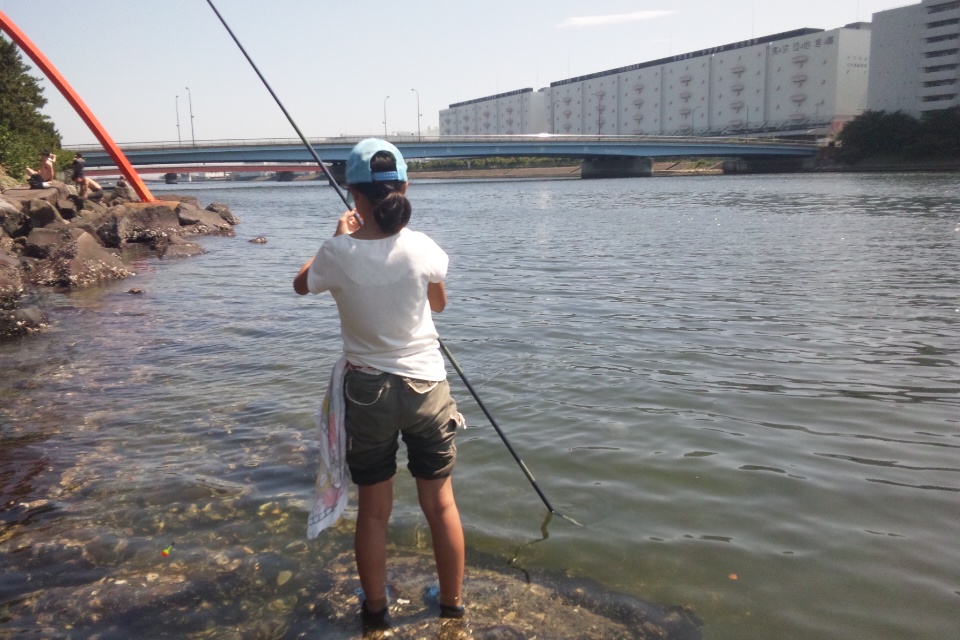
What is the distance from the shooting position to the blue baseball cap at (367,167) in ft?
9.60

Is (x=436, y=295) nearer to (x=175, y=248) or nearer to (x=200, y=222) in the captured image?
(x=175, y=248)

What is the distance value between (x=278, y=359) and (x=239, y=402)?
5.46ft

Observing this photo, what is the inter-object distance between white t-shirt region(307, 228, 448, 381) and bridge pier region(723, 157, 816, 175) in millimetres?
81145

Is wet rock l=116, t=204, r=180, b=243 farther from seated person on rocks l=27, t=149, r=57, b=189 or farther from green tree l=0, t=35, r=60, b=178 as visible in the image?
green tree l=0, t=35, r=60, b=178

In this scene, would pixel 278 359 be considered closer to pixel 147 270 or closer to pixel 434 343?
pixel 434 343

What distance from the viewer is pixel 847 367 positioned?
739 cm

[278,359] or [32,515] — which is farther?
[278,359]

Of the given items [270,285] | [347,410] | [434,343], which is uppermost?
[434,343]

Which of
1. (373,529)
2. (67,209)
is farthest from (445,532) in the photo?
(67,209)

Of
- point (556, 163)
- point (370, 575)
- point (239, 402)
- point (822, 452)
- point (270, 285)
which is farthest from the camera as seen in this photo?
point (556, 163)

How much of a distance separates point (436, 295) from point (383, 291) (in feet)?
1.11

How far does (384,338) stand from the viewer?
299 centimetres

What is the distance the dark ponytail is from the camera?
9.48 feet

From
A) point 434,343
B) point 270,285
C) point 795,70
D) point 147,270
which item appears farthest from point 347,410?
point 795,70
